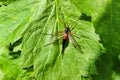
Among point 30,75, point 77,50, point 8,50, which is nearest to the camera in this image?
point 77,50

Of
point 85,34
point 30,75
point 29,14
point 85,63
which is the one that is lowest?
point 30,75

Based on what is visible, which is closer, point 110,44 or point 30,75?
point 110,44

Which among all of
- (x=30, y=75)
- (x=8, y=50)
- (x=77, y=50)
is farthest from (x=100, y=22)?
(x=8, y=50)

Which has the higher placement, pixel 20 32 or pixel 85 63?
pixel 20 32

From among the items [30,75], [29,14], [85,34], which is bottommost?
[30,75]

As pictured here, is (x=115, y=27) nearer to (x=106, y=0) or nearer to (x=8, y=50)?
(x=106, y=0)

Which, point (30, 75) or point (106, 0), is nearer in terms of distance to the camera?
point (106, 0)

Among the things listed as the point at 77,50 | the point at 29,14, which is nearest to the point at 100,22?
the point at 77,50

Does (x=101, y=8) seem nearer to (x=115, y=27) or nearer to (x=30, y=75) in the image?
(x=115, y=27)

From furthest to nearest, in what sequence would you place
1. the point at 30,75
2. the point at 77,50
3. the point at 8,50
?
the point at 8,50 < the point at 30,75 < the point at 77,50
